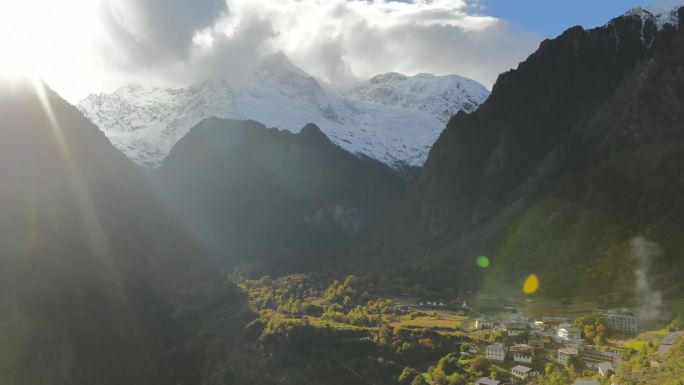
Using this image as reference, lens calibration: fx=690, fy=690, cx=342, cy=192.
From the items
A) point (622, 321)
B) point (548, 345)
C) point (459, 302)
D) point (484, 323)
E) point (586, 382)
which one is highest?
point (622, 321)

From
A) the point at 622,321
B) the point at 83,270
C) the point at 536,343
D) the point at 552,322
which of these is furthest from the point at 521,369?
the point at 83,270

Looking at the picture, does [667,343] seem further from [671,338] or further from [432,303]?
[432,303]

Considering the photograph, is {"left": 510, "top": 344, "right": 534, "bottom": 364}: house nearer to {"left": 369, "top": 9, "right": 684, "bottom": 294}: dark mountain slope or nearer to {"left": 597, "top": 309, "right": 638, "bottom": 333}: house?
{"left": 597, "top": 309, "right": 638, "bottom": 333}: house

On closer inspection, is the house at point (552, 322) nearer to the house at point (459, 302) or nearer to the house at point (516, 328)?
the house at point (516, 328)

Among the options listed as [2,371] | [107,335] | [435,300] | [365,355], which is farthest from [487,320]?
[2,371]

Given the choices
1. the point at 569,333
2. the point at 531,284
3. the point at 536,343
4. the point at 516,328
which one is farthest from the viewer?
Answer: the point at 531,284

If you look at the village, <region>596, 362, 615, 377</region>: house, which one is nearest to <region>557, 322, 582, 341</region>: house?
the village

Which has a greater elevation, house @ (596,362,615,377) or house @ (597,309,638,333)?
house @ (597,309,638,333)
